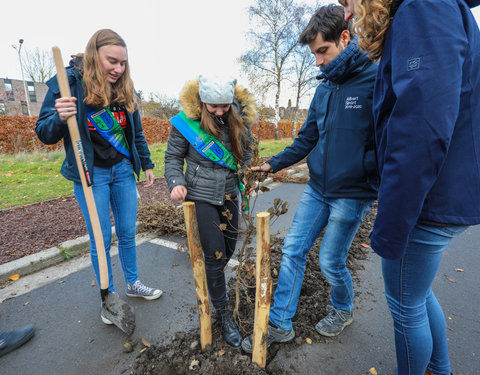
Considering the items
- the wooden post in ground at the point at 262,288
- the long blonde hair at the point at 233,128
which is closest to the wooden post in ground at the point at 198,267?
the wooden post in ground at the point at 262,288

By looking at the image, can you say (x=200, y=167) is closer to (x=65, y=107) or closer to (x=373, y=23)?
(x=65, y=107)

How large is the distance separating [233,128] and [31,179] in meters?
7.01

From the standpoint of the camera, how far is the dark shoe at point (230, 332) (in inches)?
80.0

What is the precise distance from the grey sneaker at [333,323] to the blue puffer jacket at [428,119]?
50.9 inches

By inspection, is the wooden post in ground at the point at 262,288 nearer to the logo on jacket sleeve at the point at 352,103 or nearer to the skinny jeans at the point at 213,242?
the skinny jeans at the point at 213,242

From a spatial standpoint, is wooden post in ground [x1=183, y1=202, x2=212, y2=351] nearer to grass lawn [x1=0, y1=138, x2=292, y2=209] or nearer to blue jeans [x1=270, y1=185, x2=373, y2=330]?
blue jeans [x1=270, y1=185, x2=373, y2=330]

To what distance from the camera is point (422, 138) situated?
39.6 inches

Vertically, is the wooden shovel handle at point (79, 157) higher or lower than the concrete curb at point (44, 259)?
higher

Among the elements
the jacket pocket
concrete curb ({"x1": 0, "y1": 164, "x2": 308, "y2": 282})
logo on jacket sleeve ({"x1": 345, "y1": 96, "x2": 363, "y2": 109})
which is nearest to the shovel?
the jacket pocket

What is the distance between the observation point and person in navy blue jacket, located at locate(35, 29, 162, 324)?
6.47 feet

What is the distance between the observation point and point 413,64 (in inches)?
39.4

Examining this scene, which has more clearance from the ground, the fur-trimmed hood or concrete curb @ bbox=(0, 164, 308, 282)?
the fur-trimmed hood

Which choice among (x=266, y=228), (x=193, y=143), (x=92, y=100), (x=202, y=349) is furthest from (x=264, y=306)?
(x=92, y=100)

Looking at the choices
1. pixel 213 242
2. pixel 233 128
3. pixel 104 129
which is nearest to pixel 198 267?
pixel 213 242
